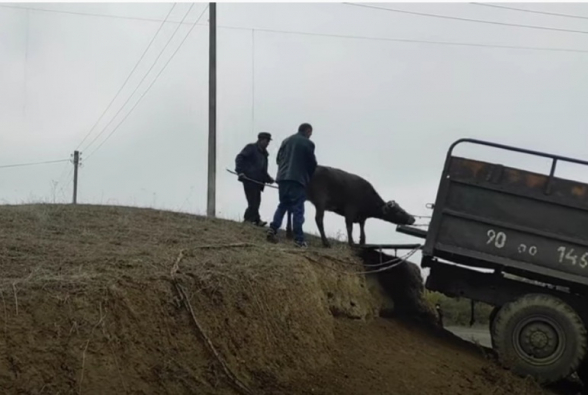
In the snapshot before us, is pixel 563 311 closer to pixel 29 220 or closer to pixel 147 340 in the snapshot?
pixel 147 340

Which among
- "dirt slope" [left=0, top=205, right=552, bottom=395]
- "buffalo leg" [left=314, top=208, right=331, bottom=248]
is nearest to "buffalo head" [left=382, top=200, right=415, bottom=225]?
"buffalo leg" [left=314, top=208, right=331, bottom=248]

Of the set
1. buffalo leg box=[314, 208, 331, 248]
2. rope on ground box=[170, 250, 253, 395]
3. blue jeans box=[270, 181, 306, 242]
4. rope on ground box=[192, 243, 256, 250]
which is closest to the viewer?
rope on ground box=[170, 250, 253, 395]

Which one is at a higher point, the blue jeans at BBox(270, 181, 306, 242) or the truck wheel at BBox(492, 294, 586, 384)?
the blue jeans at BBox(270, 181, 306, 242)

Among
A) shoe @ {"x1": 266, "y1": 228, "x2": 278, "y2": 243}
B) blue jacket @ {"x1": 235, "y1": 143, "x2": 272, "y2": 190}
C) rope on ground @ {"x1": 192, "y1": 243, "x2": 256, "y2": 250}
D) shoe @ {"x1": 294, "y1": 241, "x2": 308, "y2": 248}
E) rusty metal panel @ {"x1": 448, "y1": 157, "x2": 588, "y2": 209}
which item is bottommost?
shoe @ {"x1": 294, "y1": 241, "x2": 308, "y2": 248}

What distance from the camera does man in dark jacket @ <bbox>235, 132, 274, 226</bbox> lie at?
499 inches

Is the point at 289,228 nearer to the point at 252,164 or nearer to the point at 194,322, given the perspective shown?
the point at 252,164

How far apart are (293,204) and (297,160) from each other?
2.17ft

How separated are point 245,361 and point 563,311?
448 cm

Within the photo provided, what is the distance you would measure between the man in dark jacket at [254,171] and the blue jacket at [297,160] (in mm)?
1402

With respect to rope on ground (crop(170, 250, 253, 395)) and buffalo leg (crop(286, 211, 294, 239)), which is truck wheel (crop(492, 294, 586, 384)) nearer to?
buffalo leg (crop(286, 211, 294, 239))

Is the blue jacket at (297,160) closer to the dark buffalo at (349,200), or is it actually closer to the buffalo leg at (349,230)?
the dark buffalo at (349,200)

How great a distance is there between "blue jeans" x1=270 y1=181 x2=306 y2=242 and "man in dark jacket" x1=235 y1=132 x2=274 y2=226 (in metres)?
1.51

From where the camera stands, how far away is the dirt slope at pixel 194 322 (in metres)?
6.59

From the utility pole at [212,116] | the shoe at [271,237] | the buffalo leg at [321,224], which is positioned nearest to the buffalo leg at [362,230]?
the buffalo leg at [321,224]
